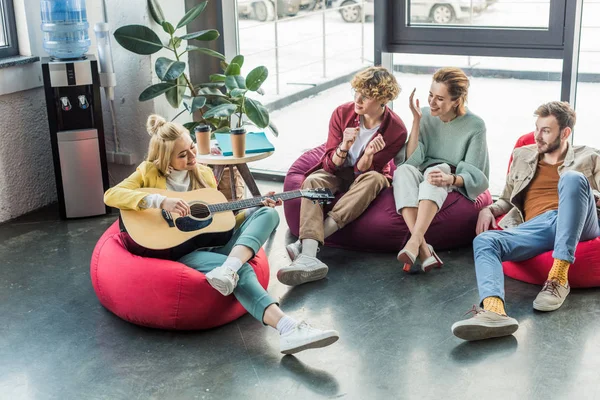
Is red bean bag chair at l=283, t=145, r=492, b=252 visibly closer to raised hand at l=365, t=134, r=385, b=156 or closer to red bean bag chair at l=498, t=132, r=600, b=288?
raised hand at l=365, t=134, r=385, b=156

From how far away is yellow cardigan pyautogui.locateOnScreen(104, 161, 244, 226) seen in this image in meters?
3.17

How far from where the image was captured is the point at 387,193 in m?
3.81

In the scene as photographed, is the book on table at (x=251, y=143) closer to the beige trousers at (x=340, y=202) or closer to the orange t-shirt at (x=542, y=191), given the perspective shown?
the beige trousers at (x=340, y=202)

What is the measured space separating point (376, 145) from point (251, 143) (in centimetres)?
69

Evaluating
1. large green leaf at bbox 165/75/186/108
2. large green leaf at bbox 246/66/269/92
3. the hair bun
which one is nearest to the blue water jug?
large green leaf at bbox 165/75/186/108

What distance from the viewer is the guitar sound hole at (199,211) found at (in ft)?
10.6

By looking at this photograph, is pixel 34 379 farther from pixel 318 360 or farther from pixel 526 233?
pixel 526 233

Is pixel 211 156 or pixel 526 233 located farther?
pixel 211 156

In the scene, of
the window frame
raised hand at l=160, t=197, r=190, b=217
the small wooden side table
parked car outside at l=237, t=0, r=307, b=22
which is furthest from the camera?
parked car outside at l=237, t=0, r=307, b=22

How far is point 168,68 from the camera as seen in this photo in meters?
4.36

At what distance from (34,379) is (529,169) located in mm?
2226

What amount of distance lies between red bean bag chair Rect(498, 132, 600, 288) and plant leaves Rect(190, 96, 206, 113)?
6.25ft

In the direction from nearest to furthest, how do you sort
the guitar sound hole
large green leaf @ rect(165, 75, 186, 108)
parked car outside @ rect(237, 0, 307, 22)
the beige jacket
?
the guitar sound hole
the beige jacket
large green leaf @ rect(165, 75, 186, 108)
parked car outside @ rect(237, 0, 307, 22)

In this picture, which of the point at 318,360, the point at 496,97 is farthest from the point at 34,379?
the point at 496,97
